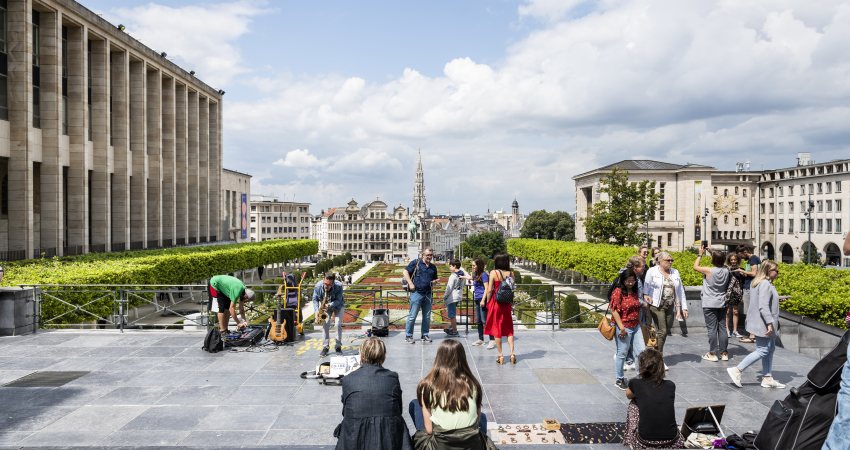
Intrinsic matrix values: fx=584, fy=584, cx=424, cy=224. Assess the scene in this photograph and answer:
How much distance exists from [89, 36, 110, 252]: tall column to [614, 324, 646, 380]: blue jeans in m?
39.4

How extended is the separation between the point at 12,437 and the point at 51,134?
3192 centimetres

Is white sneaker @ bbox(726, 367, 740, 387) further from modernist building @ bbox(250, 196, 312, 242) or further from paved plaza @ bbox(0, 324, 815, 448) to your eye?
modernist building @ bbox(250, 196, 312, 242)

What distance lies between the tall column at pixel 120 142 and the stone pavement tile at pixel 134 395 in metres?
37.3

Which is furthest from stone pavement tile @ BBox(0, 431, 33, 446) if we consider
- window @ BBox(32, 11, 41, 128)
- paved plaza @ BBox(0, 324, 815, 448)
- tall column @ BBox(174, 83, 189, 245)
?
tall column @ BBox(174, 83, 189, 245)

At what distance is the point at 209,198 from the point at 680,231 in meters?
72.3

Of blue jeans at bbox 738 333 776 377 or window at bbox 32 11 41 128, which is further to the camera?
window at bbox 32 11 41 128

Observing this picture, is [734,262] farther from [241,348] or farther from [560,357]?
[241,348]

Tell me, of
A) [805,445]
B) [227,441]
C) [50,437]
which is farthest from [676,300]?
[50,437]

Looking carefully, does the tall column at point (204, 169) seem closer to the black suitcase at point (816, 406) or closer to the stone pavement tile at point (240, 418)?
the stone pavement tile at point (240, 418)

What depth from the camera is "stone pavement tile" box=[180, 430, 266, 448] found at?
711 centimetres

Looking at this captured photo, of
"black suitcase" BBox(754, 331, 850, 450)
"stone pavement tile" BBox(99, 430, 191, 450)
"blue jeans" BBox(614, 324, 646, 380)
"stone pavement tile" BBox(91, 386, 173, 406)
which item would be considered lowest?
"stone pavement tile" BBox(99, 430, 191, 450)

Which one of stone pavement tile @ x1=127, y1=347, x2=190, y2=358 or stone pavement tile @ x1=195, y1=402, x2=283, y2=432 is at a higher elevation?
stone pavement tile @ x1=127, y1=347, x2=190, y2=358

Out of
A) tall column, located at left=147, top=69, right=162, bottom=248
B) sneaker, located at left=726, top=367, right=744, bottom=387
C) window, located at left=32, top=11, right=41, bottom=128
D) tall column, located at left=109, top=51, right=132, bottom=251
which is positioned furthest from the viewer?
tall column, located at left=147, top=69, right=162, bottom=248

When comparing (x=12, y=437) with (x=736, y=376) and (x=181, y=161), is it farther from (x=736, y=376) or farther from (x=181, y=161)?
(x=181, y=161)
